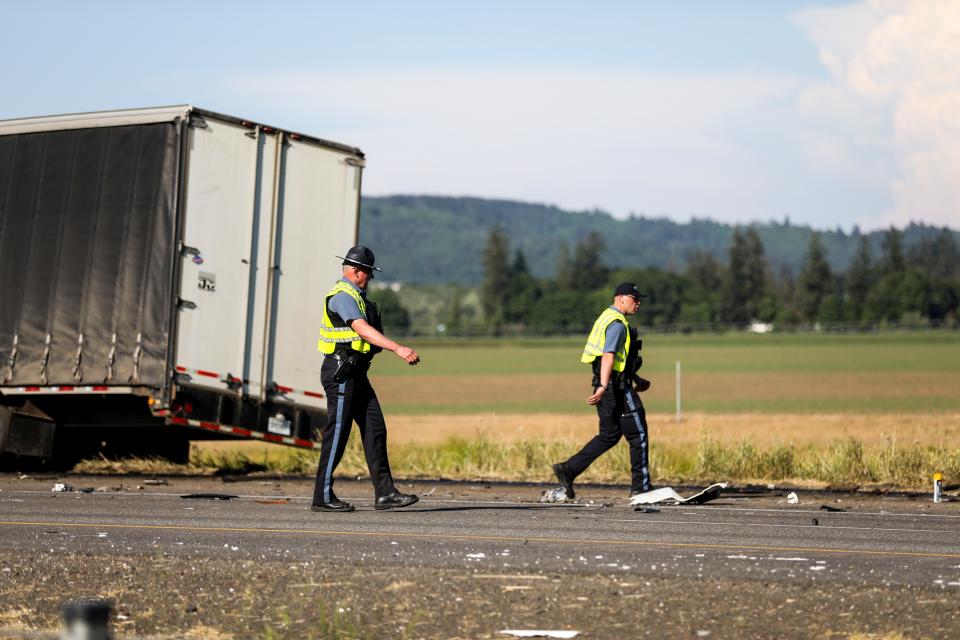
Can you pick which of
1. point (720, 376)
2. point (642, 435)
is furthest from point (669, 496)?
point (720, 376)

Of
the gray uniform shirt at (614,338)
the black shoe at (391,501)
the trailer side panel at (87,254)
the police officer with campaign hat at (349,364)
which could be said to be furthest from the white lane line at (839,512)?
the trailer side panel at (87,254)

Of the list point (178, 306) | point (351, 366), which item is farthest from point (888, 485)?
point (178, 306)

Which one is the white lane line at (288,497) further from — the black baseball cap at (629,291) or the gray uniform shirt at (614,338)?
the black baseball cap at (629,291)

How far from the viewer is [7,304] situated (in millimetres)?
15062

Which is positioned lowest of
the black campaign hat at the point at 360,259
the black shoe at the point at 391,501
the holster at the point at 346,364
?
the black shoe at the point at 391,501

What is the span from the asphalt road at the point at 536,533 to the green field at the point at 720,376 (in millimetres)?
24629

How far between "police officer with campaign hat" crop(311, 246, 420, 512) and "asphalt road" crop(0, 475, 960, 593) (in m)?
0.51

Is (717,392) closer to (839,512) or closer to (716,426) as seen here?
(716,426)

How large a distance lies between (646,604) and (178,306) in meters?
7.80

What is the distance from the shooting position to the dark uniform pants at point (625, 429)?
487 inches

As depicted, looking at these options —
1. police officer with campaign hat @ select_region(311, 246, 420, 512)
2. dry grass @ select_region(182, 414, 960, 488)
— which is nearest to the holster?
police officer with campaign hat @ select_region(311, 246, 420, 512)

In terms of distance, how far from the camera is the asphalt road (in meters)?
8.60

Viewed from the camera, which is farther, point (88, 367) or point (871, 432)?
point (871, 432)

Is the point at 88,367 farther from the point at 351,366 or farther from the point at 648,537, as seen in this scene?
the point at 648,537
